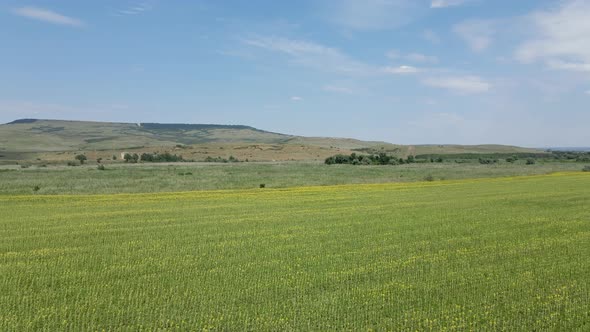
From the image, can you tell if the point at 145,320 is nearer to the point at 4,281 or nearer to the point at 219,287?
the point at 219,287

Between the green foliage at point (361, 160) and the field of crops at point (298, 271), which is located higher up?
the green foliage at point (361, 160)

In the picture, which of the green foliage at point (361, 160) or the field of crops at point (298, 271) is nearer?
the field of crops at point (298, 271)

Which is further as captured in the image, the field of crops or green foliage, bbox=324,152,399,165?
green foliage, bbox=324,152,399,165

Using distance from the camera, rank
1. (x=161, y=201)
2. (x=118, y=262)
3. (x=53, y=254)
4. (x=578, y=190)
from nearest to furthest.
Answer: (x=118, y=262) < (x=53, y=254) < (x=161, y=201) < (x=578, y=190)

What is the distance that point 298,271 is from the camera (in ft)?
37.5

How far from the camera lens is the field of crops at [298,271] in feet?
27.4

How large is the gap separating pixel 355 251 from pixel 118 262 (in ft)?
21.8

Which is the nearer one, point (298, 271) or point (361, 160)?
point (298, 271)

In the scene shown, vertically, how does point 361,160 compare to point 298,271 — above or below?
above

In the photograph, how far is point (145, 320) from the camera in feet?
27.0

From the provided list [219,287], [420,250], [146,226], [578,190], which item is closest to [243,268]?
[219,287]

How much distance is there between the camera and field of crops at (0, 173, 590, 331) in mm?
8359

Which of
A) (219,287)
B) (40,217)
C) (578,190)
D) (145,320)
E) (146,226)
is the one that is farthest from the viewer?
(578,190)

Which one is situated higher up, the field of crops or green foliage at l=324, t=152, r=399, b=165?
green foliage at l=324, t=152, r=399, b=165
